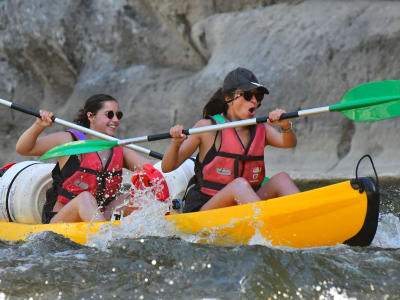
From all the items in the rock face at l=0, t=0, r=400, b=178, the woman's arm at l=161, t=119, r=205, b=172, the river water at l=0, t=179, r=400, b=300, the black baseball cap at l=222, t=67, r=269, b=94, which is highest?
the rock face at l=0, t=0, r=400, b=178

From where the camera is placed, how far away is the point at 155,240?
3.13 metres

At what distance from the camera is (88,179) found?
3.60 meters

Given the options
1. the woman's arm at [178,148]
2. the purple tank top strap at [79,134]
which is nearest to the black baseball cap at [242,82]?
the woman's arm at [178,148]

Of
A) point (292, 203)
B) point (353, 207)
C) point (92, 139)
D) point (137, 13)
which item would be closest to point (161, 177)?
point (92, 139)

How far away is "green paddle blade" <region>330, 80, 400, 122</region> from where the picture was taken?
3199 millimetres

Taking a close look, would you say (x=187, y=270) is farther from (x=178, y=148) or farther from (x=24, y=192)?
(x=24, y=192)

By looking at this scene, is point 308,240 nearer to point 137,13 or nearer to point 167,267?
point 167,267

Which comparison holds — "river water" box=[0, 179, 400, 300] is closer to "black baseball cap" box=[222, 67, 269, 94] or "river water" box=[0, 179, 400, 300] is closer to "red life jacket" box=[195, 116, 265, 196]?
"red life jacket" box=[195, 116, 265, 196]

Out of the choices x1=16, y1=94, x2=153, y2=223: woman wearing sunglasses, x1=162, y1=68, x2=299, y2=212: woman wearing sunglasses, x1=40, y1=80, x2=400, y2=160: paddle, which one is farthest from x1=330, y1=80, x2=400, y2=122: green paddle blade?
x1=16, y1=94, x2=153, y2=223: woman wearing sunglasses

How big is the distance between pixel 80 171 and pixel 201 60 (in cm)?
419

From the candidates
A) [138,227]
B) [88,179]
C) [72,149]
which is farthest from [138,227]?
[72,149]

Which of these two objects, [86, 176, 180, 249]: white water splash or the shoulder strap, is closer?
[86, 176, 180, 249]: white water splash

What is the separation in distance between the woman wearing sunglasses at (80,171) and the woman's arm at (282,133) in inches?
32.0

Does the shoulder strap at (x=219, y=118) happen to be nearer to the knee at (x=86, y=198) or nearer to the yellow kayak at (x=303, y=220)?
the yellow kayak at (x=303, y=220)
